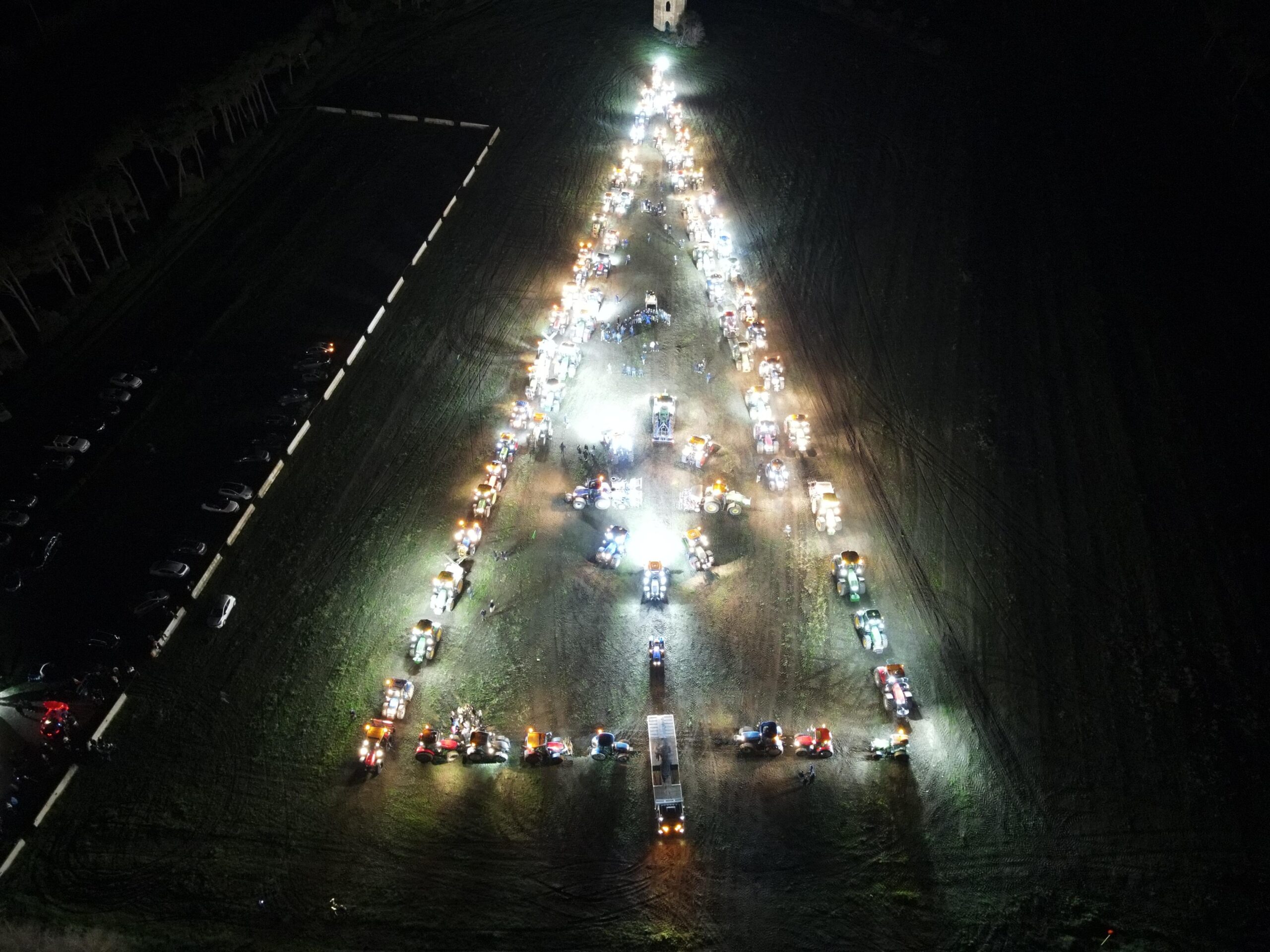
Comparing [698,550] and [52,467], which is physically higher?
[52,467]

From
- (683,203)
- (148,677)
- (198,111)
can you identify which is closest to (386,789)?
(148,677)

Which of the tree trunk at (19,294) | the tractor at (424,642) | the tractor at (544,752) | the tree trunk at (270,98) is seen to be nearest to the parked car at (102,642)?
the tractor at (424,642)

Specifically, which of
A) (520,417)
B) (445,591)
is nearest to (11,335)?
(520,417)

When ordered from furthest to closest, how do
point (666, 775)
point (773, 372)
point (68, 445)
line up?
1. point (773, 372)
2. point (68, 445)
3. point (666, 775)

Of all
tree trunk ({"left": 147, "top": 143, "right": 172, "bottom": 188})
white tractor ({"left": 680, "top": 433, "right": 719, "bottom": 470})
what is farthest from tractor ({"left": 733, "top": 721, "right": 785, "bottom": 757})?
tree trunk ({"left": 147, "top": 143, "right": 172, "bottom": 188})

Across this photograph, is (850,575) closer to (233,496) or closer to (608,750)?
(608,750)

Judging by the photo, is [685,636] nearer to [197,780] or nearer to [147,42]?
[197,780]

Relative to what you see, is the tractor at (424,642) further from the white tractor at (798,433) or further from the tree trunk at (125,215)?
the tree trunk at (125,215)
